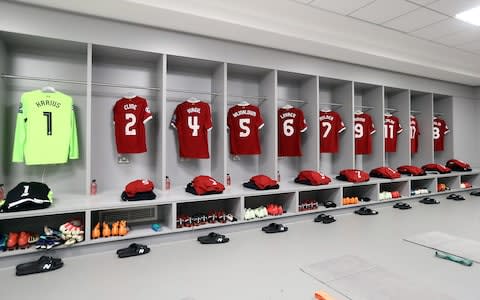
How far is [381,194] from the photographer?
4.22 metres

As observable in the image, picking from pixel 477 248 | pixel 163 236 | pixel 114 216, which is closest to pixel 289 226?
pixel 163 236

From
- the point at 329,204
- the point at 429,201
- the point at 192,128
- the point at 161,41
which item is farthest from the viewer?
the point at 429,201

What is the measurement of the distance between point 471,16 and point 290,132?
8.36 feet

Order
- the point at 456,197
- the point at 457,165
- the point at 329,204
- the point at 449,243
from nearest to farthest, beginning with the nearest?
the point at 449,243
the point at 329,204
the point at 456,197
the point at 457,165

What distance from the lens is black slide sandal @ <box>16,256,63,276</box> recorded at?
200cm

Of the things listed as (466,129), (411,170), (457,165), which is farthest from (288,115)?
(466,129)

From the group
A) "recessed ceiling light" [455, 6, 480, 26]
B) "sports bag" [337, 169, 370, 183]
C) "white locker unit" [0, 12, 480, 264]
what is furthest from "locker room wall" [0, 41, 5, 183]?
"recessed ceiling light" [455, 6, 480, 26]

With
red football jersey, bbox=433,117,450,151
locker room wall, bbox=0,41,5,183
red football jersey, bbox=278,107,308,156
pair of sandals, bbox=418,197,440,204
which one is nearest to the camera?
locker room wall, bbox=0,41,5,183

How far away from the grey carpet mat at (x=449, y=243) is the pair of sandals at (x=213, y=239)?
1.80 meters

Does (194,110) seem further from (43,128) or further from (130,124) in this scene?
(43,128)

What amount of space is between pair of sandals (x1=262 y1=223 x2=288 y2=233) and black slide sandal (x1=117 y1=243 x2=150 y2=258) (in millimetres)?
1264

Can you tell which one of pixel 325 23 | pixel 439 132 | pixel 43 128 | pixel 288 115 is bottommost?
pixel 43 128

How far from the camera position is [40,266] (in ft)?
6.71

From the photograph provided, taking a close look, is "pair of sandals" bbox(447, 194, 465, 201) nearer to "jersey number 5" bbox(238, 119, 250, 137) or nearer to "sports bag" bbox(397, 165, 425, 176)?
"sports bag" bbox(397, 165, 425, 176)
